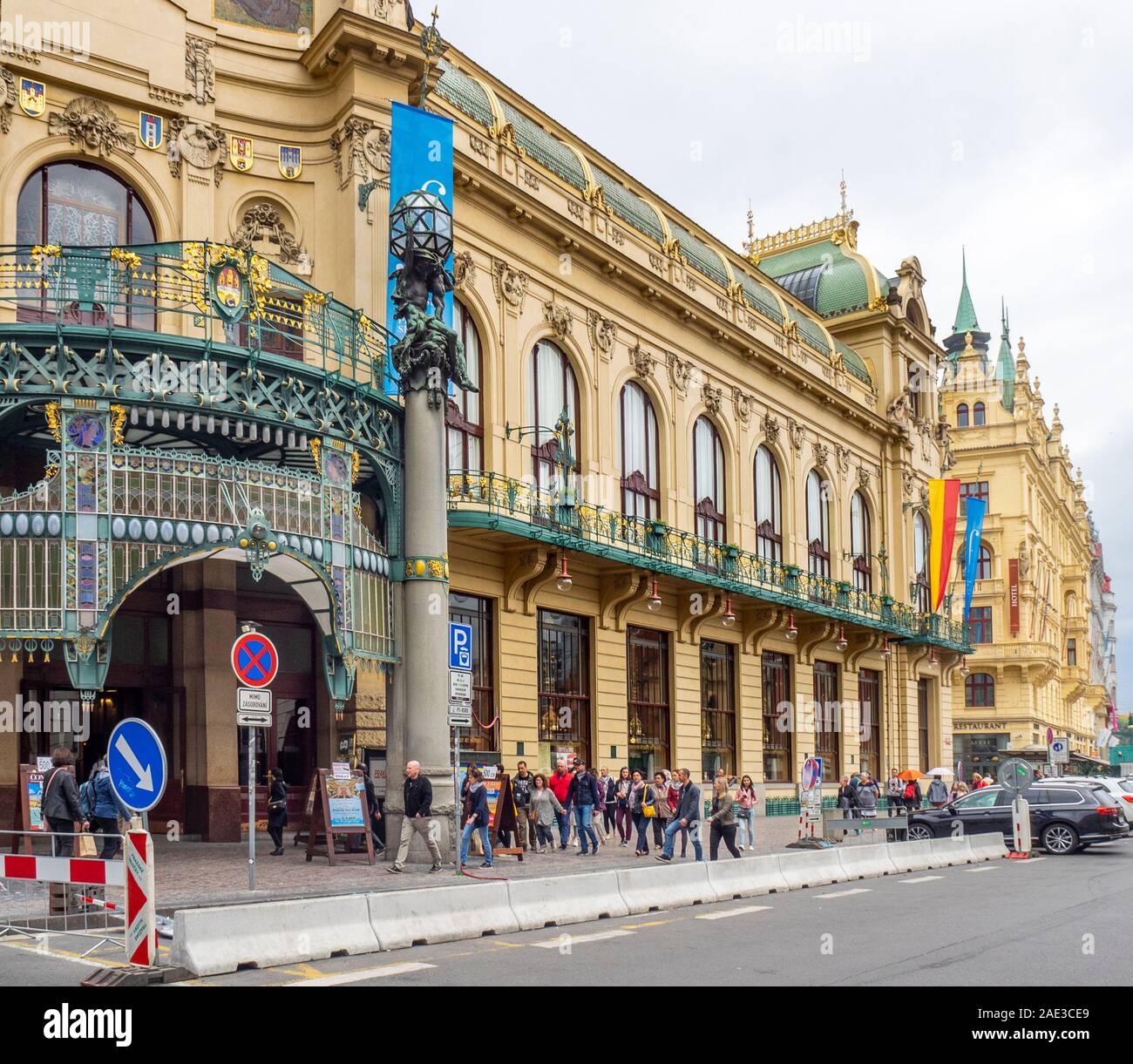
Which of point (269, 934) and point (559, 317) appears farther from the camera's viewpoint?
point (559, 317)

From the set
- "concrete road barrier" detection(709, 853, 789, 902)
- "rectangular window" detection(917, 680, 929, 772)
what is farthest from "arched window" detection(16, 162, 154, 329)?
"rectangular window" detection(917, 680, 929, 772)

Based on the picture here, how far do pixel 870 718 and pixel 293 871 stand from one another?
3381 centimetres

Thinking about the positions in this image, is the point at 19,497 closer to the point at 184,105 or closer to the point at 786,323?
the point at 184,105

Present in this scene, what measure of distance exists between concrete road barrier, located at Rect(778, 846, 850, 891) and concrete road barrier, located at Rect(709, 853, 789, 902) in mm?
196

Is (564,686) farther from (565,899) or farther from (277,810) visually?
(565,899)

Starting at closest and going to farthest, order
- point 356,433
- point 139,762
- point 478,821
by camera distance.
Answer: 1. point 139,762
2. point 356,433
3. point 478,821

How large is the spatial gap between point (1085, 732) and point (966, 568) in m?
54.1

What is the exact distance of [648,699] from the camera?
35.0m

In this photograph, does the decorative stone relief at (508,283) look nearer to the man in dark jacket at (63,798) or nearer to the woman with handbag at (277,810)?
the woman with handbag at (277,810)

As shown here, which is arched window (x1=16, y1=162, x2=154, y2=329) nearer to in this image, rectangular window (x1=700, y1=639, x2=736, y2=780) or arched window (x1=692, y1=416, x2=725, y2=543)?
arched window (x1=692, y1=416, x2=725, y2=543)

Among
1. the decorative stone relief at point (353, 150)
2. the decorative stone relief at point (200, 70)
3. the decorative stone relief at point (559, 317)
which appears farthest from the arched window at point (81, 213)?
the decorative stone relief at point (559, 317)

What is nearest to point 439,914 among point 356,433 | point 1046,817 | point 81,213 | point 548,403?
point 356,433

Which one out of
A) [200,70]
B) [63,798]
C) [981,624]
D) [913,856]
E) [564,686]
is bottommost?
[913,856]
